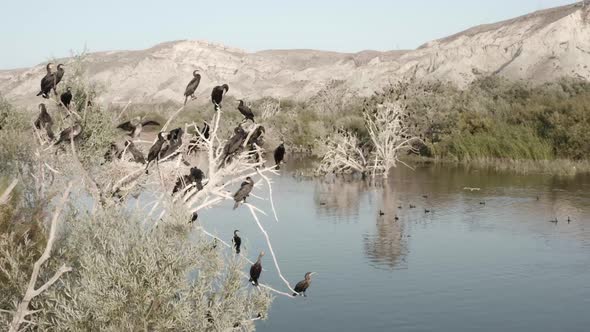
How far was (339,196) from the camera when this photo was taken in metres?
46.3

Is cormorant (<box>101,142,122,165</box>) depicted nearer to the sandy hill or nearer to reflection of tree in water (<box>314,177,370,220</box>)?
reflection of tree in water (<box>314,177,370,220</box>)

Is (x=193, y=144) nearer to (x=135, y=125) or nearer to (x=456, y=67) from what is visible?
(x=135, y=125)

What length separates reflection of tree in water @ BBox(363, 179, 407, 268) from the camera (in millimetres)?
30577

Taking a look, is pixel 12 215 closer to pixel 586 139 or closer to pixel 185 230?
pixel 185 230

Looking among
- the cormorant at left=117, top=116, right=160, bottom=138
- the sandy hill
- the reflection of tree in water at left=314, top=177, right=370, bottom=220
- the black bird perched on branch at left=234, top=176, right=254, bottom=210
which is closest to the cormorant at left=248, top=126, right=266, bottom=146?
the black bird perched on branch at left=234, top=176, right=254, bottom=210

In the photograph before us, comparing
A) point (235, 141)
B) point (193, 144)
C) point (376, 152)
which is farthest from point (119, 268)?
point (376, 152)

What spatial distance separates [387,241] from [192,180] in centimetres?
1842

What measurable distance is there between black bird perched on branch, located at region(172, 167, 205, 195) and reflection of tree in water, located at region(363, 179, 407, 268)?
13774 millimetres

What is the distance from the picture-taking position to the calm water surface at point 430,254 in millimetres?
23031

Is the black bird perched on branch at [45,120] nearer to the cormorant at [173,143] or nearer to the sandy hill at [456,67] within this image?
the cormorant at [173,143]

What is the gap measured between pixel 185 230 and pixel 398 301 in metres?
12.4

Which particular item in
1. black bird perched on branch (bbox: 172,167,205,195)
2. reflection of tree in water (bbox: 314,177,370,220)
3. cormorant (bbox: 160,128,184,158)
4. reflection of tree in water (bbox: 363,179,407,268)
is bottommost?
reflection of tree in water (bbox: 314,177,370,220)

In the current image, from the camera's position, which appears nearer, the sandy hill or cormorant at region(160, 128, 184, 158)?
cormorant at region(160, 128, 184, 158)

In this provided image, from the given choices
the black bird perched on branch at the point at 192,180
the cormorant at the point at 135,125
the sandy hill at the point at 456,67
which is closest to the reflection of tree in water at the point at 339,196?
the black bird perched on branch at the point at 192,180
